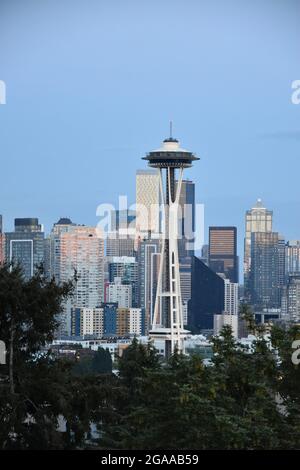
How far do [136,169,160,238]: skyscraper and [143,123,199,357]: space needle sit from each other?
1773 mm

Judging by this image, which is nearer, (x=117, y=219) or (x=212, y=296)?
(x=117, y=219)

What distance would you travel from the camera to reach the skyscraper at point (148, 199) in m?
48.2

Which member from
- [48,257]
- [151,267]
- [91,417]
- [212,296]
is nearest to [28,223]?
[48,257]

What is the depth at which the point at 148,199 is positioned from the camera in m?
49.7

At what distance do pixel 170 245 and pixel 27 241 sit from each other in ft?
23.5

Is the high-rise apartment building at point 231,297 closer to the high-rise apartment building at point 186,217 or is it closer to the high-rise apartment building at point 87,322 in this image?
the high-rise apartment building at point 186,217

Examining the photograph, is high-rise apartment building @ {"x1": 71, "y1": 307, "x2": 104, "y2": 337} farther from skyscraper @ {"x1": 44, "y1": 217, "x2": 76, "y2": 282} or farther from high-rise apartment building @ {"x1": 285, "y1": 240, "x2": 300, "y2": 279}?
high-rise apartment building @ {"x1": 285, "y1": 240, "x2": 300, "y2": 279}

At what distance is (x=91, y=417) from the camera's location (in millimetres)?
12367

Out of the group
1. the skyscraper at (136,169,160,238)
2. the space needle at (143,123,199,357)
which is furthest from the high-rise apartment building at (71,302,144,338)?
the space needle at (143,123,199,357)

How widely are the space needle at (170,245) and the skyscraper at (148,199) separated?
69.8 inches

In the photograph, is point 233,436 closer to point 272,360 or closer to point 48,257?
point 272,360

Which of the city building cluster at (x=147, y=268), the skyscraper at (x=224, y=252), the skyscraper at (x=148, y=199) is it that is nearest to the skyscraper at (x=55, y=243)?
the city building cluster at (x=147, y=268)
